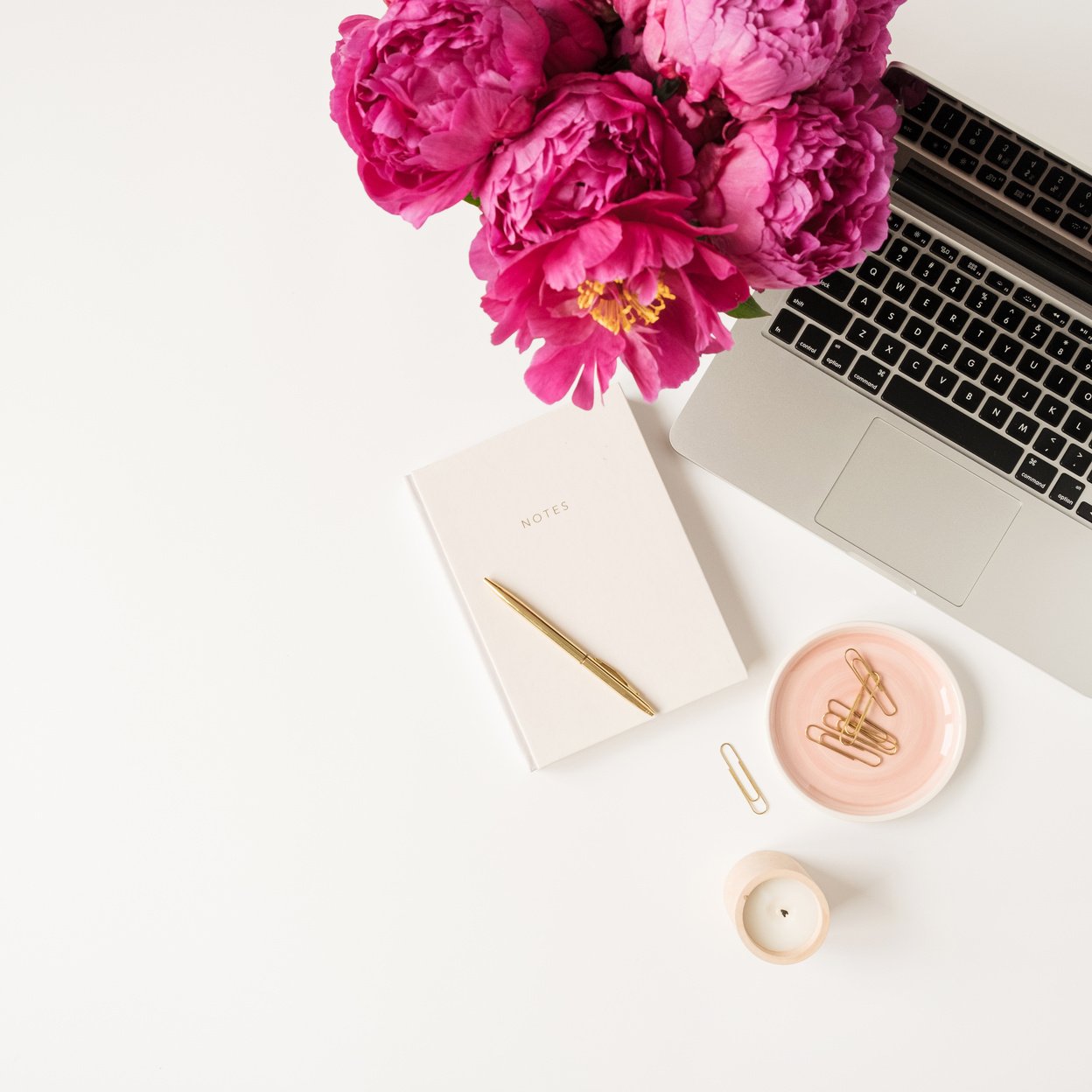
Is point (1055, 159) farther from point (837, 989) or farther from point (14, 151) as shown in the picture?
point (14, 151)

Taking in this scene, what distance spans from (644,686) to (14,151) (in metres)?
0.71

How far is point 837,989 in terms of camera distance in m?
0.85

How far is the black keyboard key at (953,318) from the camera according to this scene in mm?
740

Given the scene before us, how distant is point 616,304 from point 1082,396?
19.8 inches

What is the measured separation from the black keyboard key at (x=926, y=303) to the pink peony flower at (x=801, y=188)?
33 cm

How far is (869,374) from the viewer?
75cm

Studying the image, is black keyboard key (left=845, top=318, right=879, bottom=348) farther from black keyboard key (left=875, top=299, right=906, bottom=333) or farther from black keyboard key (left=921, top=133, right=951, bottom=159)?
black keyboard key (left=921, top=133, right=951, bottom=159)

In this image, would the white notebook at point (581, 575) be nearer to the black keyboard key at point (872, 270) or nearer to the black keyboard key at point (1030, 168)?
the black keyboard key at point (872, 270)

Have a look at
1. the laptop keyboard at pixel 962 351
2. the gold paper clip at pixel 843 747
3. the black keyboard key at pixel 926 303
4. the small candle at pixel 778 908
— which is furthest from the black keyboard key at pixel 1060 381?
the small candle at pixel 778 908

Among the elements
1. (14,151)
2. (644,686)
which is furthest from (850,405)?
(14,151)

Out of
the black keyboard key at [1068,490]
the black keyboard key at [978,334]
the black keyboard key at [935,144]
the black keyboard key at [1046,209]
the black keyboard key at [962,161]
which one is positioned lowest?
the black keyboard key at [1068,490]

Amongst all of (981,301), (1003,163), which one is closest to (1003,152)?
(1003,163)

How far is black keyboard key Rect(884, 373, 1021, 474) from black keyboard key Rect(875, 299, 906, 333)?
4 cm

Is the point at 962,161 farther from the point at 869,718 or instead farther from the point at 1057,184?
the point at 869,718
